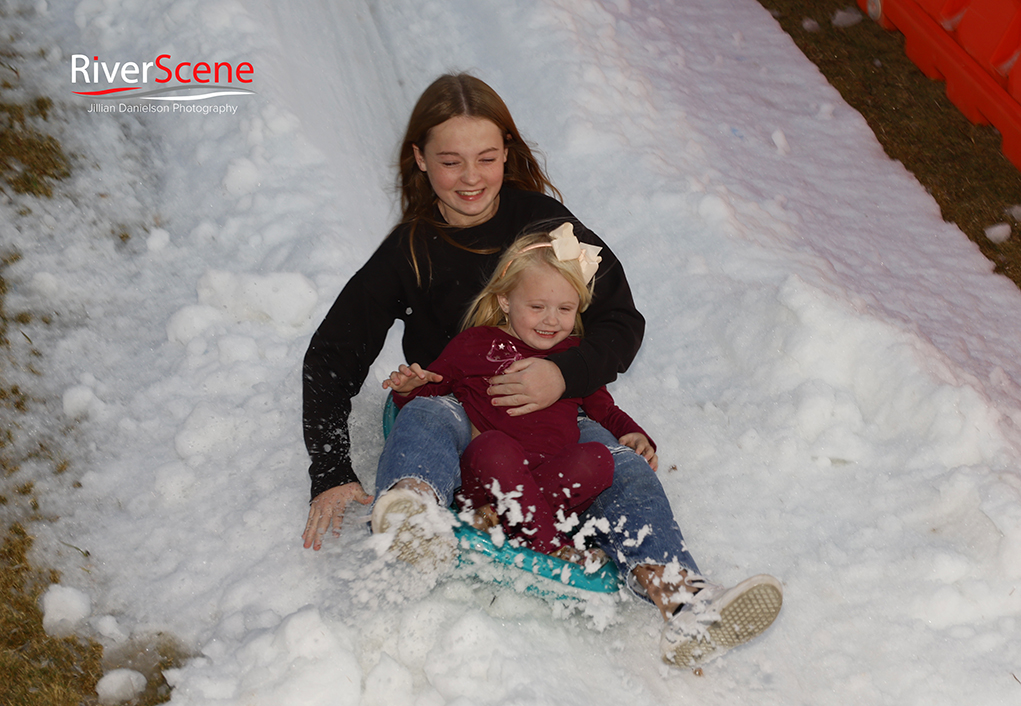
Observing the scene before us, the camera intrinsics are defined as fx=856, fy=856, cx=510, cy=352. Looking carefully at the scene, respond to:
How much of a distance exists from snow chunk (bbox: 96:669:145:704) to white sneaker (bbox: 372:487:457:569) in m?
0.60

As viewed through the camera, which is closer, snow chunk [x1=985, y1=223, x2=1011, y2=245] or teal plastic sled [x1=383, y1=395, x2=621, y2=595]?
teal plastic sled [x1=383, y1=395, x2=621, y2=595]

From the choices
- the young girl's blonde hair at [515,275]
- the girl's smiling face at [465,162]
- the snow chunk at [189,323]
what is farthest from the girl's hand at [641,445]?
the snow chunk at [189,323]

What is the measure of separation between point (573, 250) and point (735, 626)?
0.90m

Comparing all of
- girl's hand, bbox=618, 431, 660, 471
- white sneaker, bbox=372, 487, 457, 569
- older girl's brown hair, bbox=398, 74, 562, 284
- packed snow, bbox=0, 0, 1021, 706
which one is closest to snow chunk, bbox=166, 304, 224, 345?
packed snow, bbox=0, 0, 1021, 706

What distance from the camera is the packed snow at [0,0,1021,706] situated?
188cm

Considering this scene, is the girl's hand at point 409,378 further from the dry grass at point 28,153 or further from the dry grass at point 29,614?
the dry grass at point 28,153

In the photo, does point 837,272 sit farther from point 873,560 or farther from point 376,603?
point 376,603

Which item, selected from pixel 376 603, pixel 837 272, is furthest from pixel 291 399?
pixel 837 272

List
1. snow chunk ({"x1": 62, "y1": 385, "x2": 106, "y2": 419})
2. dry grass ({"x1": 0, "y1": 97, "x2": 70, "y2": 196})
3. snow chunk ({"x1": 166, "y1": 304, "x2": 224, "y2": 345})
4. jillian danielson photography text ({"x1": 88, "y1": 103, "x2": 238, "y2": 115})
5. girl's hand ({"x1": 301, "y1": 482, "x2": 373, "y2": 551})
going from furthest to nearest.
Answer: jillian danielson photography text ({"x1": 88, "y1": 103, "x2": 238, "y2": 115}) < dry grass ({"x1": 0, "y1": 97, "x2": 70, "y2": 196}) < snow chunk ({"x1": 166, "y1": 304, "x2": 224, "y2": 345}) < snow chunk ({"x1": 62, "y1": 385, "x2": 106, "y2": 419}) < girl's hand ({"x1": 301, "y1": 482, "x2": 373, "y2": 551})

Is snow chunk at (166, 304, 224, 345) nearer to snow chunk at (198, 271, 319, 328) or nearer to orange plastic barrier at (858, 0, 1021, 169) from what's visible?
snow chunk at (198, 271, 319, 328)

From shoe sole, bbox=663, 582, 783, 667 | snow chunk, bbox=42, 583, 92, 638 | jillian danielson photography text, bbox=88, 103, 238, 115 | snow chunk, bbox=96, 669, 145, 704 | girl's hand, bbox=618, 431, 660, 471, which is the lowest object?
snow chunk, bbox=96, 669, 145, 704

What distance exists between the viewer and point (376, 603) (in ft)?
6.11

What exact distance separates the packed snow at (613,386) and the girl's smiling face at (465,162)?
72cm

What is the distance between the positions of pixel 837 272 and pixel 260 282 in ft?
6.39
